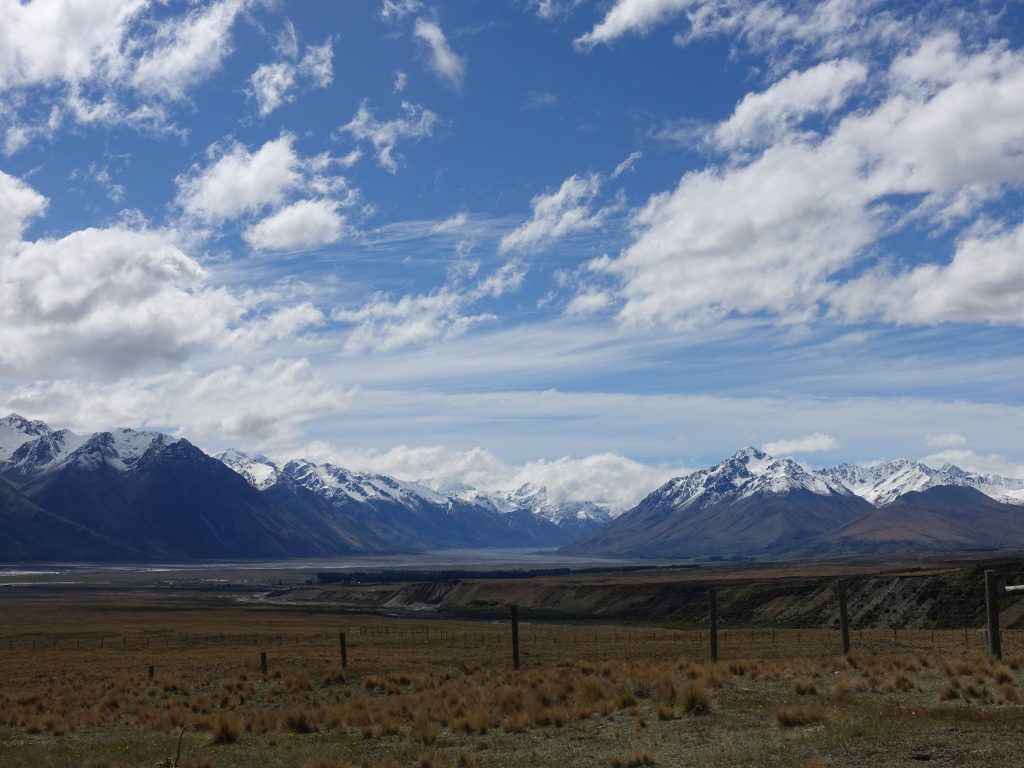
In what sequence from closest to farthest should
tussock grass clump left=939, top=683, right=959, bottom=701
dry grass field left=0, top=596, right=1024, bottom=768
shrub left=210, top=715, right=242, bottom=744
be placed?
dry grass field left=0, top=596, right=1024, bottom=768, tussock grass clump left=939, top=683, right=959, bottom=701, shrub left=210, top=715, right=242, bottom=744

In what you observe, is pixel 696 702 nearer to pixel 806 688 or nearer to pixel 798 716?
pixel 798 716

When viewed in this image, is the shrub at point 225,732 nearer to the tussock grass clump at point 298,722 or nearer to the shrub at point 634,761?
the tussock grass clump at point 298,722

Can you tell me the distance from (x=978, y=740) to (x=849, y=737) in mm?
2086

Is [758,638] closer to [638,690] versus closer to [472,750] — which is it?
[638,690]

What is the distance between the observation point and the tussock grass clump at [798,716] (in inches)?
722

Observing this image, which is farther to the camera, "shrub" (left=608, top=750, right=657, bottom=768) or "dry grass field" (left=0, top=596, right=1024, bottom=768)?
"dry grass field" (left=0, top=596, right=1024, bottom=768)

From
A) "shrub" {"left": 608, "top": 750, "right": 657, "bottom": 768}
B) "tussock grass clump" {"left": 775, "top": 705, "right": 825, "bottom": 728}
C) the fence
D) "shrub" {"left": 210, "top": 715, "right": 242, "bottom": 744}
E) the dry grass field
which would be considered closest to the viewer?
"shrub" {"left": 608, "top": 750, "right": 657, "bottom": 768}

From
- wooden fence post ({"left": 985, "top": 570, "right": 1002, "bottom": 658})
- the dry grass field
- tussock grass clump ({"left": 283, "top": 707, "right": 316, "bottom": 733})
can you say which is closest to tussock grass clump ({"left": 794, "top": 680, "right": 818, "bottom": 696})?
the dry grass field

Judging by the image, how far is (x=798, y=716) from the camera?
60.5 ft

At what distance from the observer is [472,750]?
19.2 meters

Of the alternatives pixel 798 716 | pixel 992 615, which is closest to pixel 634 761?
pixel 798 716

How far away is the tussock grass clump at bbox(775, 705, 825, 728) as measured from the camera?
60.1 feet

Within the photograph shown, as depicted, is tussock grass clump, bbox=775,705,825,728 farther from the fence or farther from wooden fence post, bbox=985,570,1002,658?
the fence

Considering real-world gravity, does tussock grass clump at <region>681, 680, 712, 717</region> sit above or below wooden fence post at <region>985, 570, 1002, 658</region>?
below
